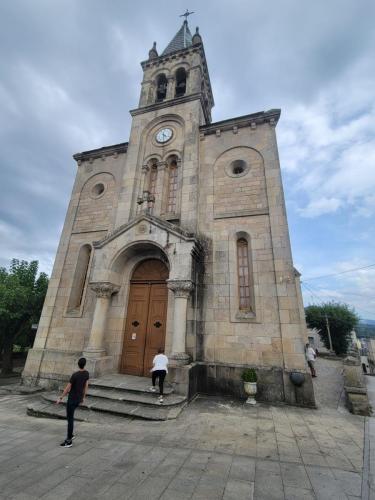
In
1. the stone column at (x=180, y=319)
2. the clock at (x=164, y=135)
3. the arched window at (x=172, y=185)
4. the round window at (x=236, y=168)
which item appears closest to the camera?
the stone column at (x=180, y=319)

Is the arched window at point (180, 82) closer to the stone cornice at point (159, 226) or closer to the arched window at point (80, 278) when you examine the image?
the stone cornice at point (159, 226)

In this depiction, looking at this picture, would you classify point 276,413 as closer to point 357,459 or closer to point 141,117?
point 357,459

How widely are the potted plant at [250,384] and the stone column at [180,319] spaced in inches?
76.5

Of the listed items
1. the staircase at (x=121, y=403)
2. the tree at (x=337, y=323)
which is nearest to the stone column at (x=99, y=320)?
the staircase at (x=121, y=403)

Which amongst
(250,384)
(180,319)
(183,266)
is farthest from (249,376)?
(183,266)

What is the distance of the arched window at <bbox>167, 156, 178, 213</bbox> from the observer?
11914 mm

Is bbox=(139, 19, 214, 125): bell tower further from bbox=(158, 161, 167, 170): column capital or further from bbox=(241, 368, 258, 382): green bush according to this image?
bbox=(241, 368, 258, 382): green bush

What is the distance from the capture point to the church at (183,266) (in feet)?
27.7

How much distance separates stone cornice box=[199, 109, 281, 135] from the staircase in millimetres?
11583

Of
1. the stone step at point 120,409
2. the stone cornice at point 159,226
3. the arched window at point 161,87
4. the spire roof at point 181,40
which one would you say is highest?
the spire roof at point 181,40

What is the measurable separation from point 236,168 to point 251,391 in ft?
30.7

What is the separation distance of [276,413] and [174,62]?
768 inches

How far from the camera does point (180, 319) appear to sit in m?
8.33

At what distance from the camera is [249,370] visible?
7852 millimetres
